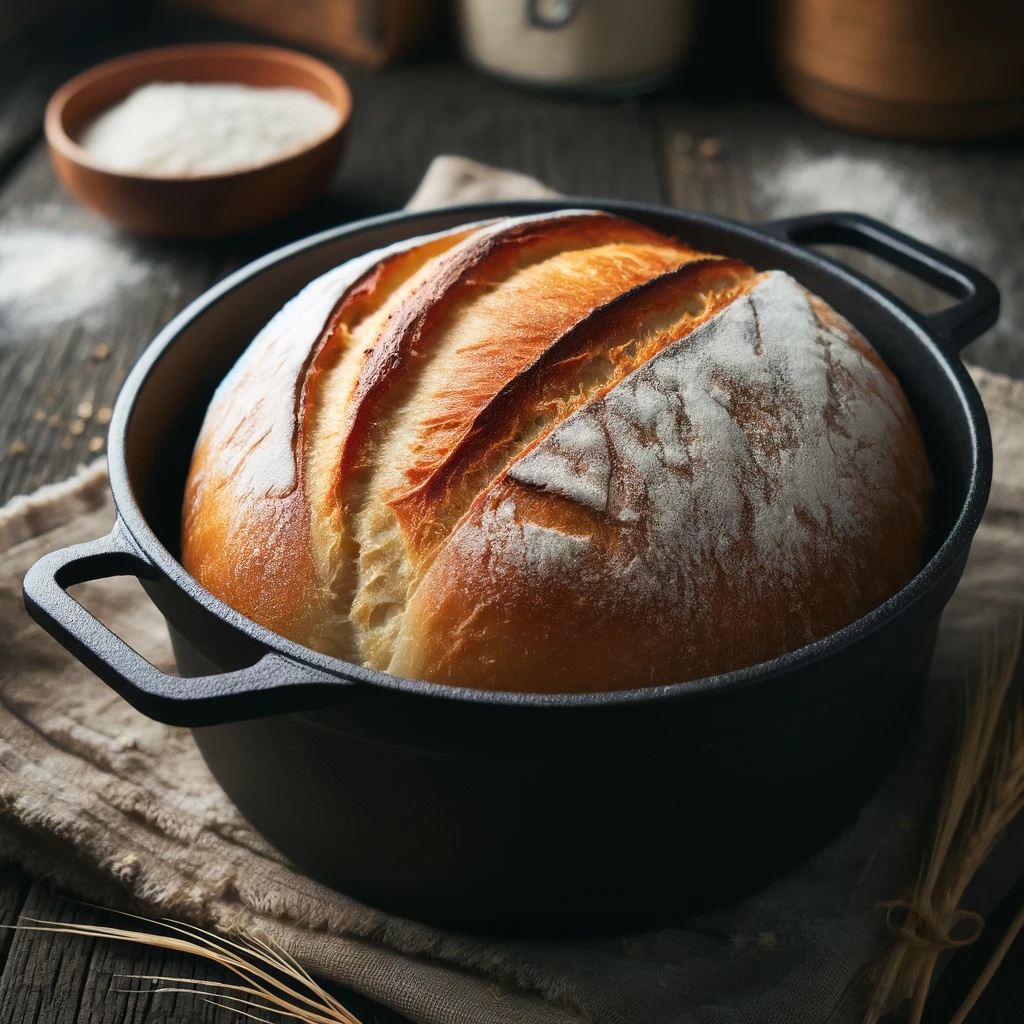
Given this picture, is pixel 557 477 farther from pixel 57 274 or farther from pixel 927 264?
pixel 57 274

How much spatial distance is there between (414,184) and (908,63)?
103 centimetres

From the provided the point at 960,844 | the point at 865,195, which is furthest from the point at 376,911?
the point at 865,195

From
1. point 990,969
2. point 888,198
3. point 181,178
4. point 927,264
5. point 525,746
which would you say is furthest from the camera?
point 888,198

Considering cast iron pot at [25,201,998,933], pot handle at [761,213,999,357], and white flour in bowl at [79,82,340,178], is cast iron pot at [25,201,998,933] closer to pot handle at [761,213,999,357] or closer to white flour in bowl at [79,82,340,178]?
pot handle at [761,213,999,357]

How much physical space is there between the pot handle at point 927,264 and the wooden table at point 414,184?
528mm

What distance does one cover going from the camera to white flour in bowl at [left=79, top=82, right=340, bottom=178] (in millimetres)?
2066

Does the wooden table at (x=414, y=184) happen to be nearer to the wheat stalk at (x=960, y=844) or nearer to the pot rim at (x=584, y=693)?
the pot rim at (x=584, y=693)

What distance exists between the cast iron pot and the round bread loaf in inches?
3.0

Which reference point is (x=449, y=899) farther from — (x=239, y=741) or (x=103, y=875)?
(x=103, y=875)

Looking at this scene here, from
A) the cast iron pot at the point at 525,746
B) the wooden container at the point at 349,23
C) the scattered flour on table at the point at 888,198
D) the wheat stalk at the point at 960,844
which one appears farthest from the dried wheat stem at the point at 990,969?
the wooden container at the point at 349,23

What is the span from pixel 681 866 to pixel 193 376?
768mm

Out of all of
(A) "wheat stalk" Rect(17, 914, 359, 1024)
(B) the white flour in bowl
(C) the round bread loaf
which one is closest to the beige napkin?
(A) "wheat stalk" Rect(17, 914, 359, 1024)

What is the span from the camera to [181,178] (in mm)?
1968

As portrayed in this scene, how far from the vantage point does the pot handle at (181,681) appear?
0.85 metres
